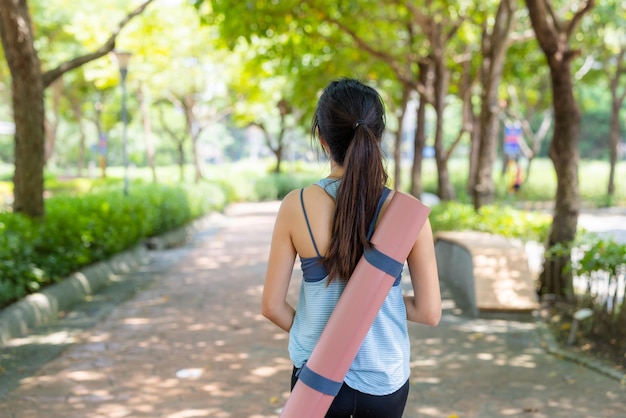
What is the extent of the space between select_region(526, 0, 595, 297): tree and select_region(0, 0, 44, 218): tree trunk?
5466 mm

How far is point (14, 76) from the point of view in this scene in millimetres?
8828

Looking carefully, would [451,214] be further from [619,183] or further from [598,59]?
[619,183]

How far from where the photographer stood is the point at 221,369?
617 centimetres

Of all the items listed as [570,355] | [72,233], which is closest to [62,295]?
[72,233]

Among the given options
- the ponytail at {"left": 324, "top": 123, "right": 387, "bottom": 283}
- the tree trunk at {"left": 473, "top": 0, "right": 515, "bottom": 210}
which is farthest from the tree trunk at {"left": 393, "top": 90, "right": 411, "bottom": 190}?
the ponytail at {"left": 324, "top": 123, "right": 387, "bottom": 283}

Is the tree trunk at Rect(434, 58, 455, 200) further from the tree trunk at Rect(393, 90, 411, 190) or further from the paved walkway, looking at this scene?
the tree trunk at Rect(393, 90, 411, 190)

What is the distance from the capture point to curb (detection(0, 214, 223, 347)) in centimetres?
710

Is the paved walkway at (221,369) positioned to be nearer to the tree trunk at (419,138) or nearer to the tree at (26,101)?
the tree at (26,101)

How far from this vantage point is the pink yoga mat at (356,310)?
1.96 m

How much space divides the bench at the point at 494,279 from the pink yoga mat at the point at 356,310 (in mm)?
6097

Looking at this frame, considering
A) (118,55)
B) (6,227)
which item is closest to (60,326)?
(6,227)

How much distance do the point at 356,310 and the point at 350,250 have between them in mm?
214

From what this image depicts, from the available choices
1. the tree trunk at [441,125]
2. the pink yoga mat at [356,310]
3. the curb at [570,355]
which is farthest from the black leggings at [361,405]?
the tree trunk at [441,125]

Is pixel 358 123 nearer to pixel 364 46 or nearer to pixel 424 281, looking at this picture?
pixel 424 281
